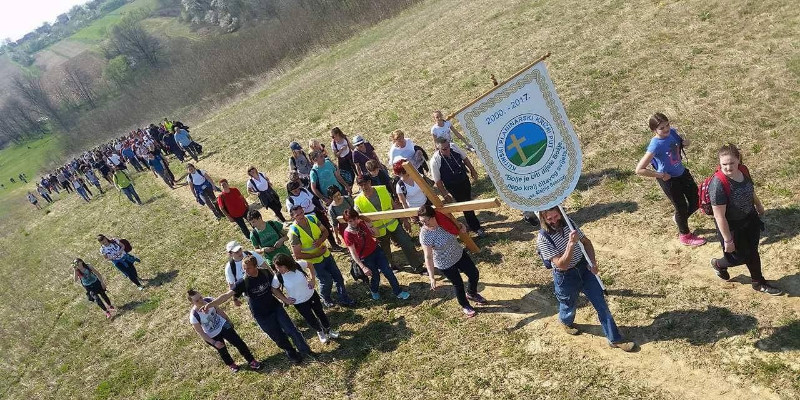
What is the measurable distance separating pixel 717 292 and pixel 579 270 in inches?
85.0

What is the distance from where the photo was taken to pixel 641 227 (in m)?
8.59

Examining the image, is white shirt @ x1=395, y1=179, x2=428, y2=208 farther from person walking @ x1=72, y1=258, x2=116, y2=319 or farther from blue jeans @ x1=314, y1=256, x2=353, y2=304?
person walking @ x1=72, y1=258, x2=116, y2=319

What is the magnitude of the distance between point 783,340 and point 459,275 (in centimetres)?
400

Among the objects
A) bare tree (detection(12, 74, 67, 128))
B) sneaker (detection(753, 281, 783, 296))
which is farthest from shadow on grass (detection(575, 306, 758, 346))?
bare tree (detection(12, 74, 67, 128))

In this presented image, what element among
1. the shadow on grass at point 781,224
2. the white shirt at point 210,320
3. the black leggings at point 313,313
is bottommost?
the shadow on grass at point 781,224

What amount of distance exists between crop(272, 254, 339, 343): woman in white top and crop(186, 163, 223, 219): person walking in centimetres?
763

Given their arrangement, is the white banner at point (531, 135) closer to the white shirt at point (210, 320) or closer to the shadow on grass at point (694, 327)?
the shadow on grass at point (694, 327)

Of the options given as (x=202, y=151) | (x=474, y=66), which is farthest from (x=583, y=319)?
(x=202, y=151)

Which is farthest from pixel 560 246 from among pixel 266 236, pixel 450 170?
pixel 266 236

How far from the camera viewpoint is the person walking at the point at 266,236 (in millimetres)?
8695

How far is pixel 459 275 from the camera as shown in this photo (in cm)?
762

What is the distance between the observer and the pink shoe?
25.6 feet

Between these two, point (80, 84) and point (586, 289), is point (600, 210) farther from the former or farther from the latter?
point (80, 84)

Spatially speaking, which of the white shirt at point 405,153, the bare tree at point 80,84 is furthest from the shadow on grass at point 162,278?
the bare tree at point 80,84
